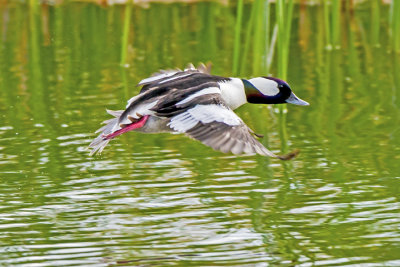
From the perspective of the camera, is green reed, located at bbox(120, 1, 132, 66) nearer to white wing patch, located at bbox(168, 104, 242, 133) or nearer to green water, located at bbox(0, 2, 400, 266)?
green water, located at bbox(0, 2, 400, 266)

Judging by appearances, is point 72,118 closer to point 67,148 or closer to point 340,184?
point 67,148

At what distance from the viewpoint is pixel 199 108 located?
22.1 ft

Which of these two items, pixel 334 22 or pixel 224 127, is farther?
pixel 334 22

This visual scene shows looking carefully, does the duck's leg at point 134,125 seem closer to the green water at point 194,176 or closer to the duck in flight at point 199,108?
the duck in flight at point 199,108

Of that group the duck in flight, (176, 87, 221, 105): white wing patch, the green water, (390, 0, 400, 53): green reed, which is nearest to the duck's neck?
the duck in flight

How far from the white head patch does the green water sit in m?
0.71

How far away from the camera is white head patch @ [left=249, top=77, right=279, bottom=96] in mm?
7863

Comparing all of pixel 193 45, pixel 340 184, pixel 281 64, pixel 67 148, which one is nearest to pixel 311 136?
pixel 281 64

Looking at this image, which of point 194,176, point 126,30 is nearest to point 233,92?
point 194,176

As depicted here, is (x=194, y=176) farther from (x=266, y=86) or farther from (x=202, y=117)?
(x=202, y=117)

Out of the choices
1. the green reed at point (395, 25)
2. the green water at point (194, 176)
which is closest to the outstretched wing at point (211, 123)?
the green water at point (194, 176)

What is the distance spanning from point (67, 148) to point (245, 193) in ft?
7.65

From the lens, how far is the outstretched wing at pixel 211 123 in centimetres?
625

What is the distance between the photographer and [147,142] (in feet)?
30.6
